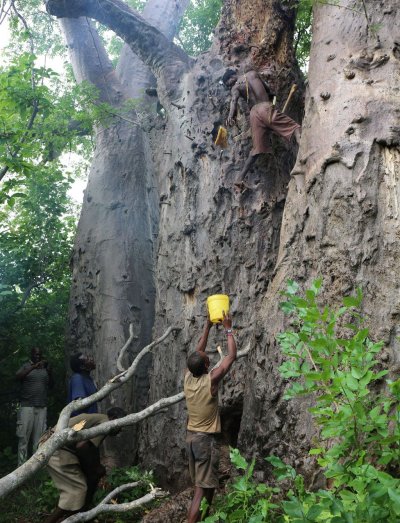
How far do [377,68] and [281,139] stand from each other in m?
1.61

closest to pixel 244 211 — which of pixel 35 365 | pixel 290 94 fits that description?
pixel 290 94

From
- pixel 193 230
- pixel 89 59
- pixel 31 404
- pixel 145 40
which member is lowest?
pixel 31 404

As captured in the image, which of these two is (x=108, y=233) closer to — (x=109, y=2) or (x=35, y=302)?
(x=35, y=302)

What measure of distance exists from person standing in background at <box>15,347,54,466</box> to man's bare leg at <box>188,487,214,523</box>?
3.91m

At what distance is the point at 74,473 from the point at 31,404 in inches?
118

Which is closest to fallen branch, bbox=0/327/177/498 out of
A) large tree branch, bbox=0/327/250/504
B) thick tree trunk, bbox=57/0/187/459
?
large tree branch, bbox=0/327/250/504

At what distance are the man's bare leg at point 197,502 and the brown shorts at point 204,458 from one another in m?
0.06

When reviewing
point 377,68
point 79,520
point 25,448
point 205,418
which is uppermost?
point 377,68

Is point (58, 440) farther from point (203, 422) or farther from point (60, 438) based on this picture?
point (203, 422)

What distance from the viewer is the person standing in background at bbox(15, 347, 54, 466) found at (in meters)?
7.86

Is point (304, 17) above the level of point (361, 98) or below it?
above

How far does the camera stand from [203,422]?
4.63 m

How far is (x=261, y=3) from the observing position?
7277 mm

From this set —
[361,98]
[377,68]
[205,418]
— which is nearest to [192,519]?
[205,418]
